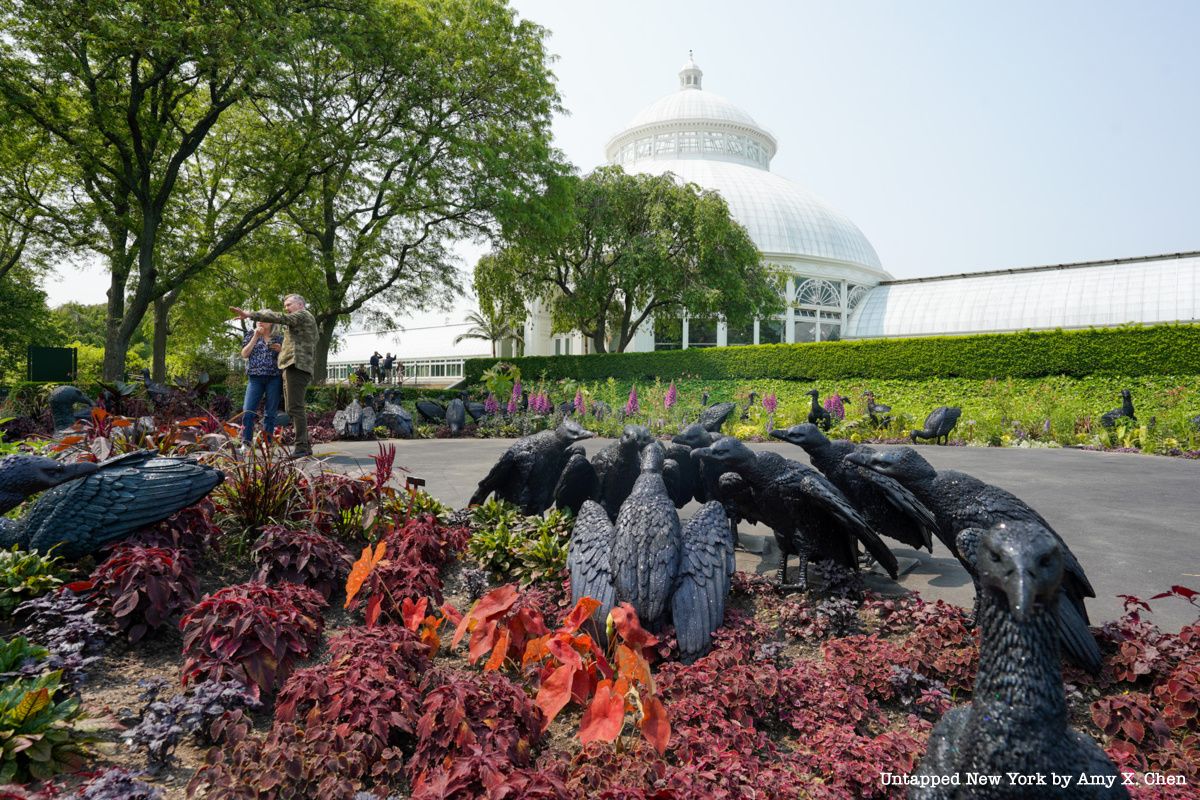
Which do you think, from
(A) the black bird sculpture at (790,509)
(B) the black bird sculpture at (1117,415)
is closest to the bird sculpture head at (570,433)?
(A) the black bird sculpture at (790,509)

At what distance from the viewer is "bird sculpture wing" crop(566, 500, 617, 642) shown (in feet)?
9.98

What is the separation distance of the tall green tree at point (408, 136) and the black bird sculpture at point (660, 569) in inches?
669

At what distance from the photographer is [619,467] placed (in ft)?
14.8

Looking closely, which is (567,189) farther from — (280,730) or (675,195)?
(280,730)

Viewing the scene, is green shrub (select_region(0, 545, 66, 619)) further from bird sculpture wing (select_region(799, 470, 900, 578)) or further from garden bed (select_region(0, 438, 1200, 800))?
bird sculpture wing (select_region(799, 470, 900, 578))

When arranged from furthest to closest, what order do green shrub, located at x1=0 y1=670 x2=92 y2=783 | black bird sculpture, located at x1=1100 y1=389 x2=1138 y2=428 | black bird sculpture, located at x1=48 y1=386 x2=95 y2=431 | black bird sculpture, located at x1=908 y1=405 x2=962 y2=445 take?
black bird sculpture, located at x1=1100 y1=389 x2=1138 y2=428 < black bird sculpture, located at x1=908 y1=405 x2=962 y2=445 < black bird sculpture, located at x1=48 y1=386 x2=95 y2=431 < green shrub, located at x1=0 y1=670 x2=92 y2=783

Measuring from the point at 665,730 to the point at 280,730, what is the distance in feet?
4.62

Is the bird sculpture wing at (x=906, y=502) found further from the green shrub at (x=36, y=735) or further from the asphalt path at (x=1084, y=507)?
the green shrub at (x=36, y=735)

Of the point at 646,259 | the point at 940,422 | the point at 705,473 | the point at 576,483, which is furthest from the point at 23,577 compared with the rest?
the point at 646,259

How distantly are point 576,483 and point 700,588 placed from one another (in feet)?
5.46

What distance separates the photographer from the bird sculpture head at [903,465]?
10.8ft

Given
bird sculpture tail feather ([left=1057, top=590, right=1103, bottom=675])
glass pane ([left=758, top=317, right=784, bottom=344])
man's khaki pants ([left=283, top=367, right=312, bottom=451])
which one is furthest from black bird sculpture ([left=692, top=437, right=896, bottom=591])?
glass pane ([left=758, top=317, right=784, bottom=344])

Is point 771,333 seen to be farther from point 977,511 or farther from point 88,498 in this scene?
point 88,498

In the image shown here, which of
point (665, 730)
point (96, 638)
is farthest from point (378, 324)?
point (665, 730)
